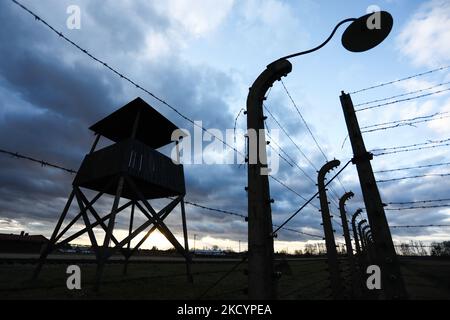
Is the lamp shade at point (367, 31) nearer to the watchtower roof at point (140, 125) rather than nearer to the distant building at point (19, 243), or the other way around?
the watchtower roof at point (140, 125)

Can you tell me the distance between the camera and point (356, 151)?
582 centimetres

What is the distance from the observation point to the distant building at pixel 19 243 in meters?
41.6

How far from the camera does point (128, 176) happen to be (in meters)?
8.62

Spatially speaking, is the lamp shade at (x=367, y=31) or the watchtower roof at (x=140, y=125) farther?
the watchtower roof at (x=140, y=125)

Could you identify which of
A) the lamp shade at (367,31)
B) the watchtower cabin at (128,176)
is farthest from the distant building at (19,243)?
the lamp shade at (367,31)

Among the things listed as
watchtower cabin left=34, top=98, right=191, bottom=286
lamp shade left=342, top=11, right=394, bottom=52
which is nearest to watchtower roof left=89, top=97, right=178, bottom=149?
watchtower cabin left=34, top=98, right=191, bottom=286

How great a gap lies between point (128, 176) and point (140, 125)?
12.0 ft

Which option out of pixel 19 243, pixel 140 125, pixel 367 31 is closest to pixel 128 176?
pixel 140 125

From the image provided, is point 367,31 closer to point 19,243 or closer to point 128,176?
point 128,176

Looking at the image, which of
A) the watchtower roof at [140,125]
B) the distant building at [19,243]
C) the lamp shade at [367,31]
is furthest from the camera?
the distant building at [19,243]

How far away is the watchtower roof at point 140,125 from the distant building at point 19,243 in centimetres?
4504

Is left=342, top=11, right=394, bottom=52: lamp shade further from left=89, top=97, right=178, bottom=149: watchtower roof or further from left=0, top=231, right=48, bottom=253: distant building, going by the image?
left=0, top=231, right=48, bottom=253: distant building

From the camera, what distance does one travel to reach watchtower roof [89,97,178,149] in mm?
10289
